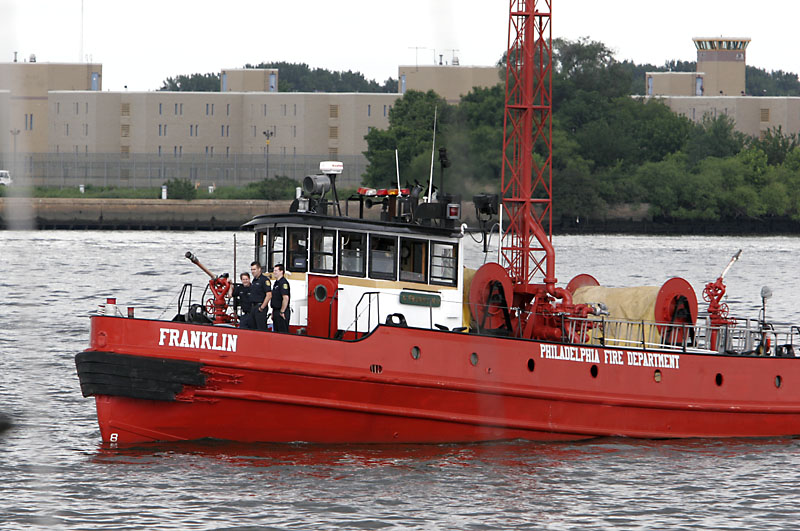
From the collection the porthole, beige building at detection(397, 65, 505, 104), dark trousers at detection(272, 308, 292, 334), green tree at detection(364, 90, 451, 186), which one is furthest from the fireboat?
beige building at detection(397, 65, 505, 104)

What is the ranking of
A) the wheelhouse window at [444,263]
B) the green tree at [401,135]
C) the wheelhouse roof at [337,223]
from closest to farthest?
the wheelhouse roof at [337,223] < the wheelhouse window at [444,263] < the green tree at [401,135]

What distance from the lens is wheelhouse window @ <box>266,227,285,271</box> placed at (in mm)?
16359

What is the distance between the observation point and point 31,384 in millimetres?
3502

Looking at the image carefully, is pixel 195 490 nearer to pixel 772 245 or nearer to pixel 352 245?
pixel 352 245

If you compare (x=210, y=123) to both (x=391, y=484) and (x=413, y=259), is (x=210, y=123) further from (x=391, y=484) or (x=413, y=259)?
(x=391, y=484)

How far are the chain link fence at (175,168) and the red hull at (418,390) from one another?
87.5 metres

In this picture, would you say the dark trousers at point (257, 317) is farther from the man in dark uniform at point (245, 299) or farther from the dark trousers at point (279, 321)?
the dark trousers at point (279, 321)

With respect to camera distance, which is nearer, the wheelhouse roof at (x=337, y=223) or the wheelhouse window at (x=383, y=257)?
the wheelhouse roof at (x=337, y=223)

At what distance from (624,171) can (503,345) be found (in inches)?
3688

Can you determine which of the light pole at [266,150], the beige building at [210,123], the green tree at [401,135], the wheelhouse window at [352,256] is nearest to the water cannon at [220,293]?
the wheelhouse window at [352,256]

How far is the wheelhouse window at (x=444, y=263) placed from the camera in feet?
55.4

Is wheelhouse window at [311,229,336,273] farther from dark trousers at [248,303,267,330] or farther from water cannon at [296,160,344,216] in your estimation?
dark trousers at [248,303,267,330]

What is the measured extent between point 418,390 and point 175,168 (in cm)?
9682

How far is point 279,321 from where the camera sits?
15500mm
